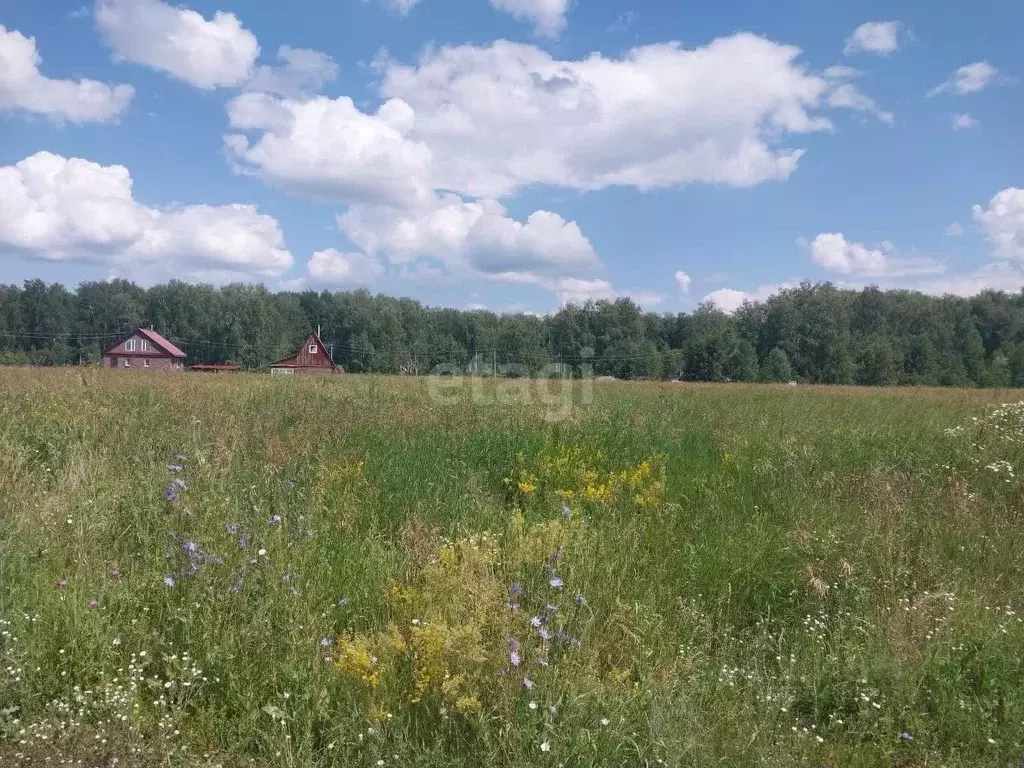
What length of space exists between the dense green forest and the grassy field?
50.6m

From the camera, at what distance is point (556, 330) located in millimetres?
77938

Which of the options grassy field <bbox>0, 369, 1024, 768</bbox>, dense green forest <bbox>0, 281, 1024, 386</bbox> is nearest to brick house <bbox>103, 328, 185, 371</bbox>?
dense green forest <bbox>0, 281, 1024, 386</bbox>

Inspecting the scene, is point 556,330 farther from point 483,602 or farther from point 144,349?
point 483,602

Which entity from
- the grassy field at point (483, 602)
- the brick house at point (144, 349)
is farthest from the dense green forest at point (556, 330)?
the grassy field at point (483, 602)

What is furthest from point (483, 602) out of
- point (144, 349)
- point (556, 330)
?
point (556, 330)

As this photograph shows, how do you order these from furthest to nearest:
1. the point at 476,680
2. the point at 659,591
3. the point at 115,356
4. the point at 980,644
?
the point at 115,356
the point at 659,591
the point at 980,644
the point at 476,680

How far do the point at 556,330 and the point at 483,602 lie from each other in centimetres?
7559

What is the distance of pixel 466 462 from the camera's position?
5641 millimetres

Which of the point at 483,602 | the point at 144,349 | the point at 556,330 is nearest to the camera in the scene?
the point at 483,602

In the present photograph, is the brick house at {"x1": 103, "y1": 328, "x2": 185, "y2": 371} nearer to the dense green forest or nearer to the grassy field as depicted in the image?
the dense green forest

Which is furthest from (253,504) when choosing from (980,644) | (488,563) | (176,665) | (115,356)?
(115,356)

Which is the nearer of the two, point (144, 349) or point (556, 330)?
point (144, 349)

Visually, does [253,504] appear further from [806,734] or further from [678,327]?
[678,327]

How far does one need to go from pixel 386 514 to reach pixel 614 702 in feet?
8.12
